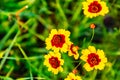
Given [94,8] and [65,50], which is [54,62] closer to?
[65,50]

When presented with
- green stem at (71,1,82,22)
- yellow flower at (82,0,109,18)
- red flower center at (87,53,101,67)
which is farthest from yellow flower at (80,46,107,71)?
green stem at (71,1,82,22)

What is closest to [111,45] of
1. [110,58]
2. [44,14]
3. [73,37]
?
[110,58]

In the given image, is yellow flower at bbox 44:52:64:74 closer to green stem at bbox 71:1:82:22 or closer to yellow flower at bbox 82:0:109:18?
yellow flower at bbox 82:0:109:18

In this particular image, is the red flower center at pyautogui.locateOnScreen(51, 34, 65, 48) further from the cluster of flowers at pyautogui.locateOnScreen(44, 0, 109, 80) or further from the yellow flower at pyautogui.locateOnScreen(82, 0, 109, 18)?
the yellow flower at pyautogui.locateOnScreen(82, 0, 109, 18)

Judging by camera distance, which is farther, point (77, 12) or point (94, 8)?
point (77, 12)

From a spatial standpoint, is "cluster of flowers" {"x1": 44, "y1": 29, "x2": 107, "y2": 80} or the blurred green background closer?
"cluster of flowers" {"x1": 44, "y1": 29, "x2": 107, "y2": 80}

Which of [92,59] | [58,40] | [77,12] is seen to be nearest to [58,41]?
[58,40]

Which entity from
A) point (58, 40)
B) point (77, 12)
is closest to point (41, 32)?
point (77, 12)

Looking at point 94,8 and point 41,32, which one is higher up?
point 94,8

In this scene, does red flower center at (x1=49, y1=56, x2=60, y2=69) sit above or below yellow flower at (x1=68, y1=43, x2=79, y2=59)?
below

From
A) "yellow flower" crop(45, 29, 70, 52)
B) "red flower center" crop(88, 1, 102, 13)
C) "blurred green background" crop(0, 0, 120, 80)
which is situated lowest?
"blurred green background" crop(0, 0, 120, 80)
